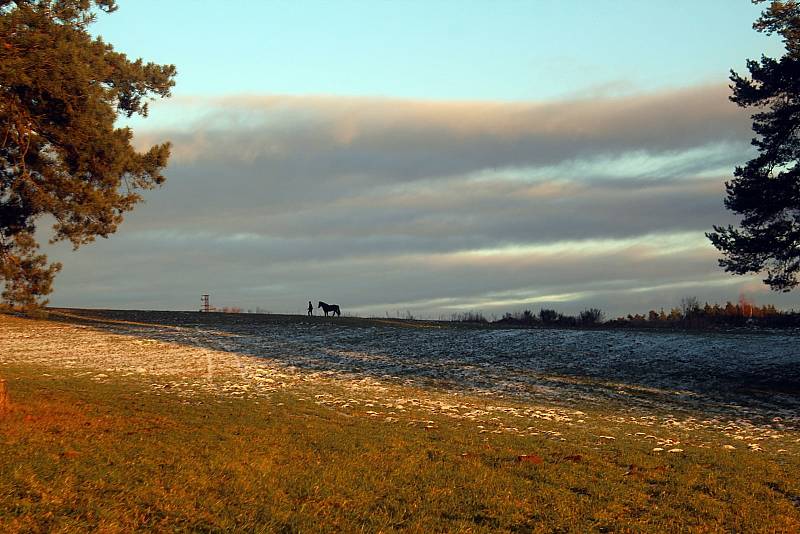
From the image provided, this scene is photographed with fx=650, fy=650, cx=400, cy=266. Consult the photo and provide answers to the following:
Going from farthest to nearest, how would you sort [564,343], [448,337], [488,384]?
[448,337] < [564,343] < [488,384]

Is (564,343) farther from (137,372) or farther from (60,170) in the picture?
(60,170)

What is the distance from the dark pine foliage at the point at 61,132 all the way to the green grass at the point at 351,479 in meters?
6.73

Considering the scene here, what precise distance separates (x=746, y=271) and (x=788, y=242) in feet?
8.28

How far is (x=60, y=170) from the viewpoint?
909 inches

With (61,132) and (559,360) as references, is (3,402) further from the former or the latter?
(559,360)

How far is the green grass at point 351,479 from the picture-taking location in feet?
37.9

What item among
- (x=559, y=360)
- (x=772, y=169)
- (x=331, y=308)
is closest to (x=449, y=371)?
(x=559, y=360)

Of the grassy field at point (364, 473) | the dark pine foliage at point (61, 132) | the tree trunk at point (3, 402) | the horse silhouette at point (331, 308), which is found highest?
the dark pine foliage at point (61, 132)

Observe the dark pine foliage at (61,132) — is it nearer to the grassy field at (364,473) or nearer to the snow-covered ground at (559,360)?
the grassy field at (364,473)

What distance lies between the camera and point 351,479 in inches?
557

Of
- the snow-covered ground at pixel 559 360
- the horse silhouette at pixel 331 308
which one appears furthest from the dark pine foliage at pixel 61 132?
the horse silhouette at pixel 331 308

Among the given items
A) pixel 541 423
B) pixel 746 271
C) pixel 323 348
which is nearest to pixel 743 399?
pixel 746 271

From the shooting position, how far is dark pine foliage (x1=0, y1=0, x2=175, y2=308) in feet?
66.0

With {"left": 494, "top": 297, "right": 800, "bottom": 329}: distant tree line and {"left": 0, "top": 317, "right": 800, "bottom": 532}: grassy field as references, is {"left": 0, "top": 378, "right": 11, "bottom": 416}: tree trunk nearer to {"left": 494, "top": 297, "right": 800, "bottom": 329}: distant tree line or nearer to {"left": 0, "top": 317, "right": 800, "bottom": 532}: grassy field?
{"left": 0, "top": 317, "right": 800, "bottom": 532}: grassy field
